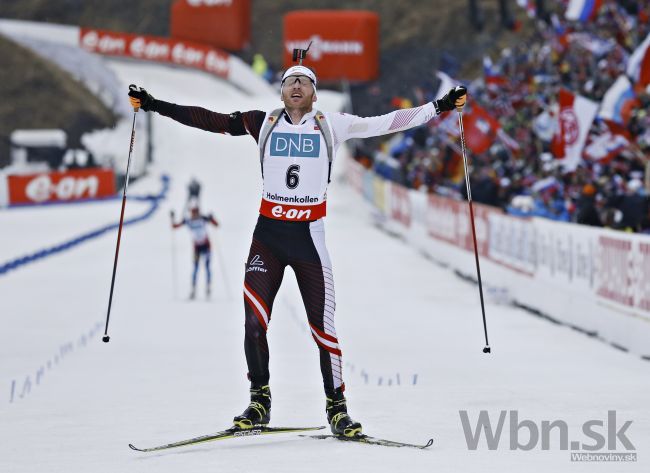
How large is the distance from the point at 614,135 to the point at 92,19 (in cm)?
7439

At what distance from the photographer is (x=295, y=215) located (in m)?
7.23

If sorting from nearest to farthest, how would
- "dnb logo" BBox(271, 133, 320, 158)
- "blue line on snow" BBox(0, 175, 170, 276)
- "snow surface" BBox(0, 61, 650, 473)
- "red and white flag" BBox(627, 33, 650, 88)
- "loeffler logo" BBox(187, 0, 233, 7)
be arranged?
"snow surface" BBox(0, 61, 650, 473) < "dnb logo" BBox(271, 133, 320, 158) < "red and white flag" BBox(627, 33, 650, 88) < "blue line on snow" BBox(0, 175, 170, 276) < "loeffler logo" BBox(187, 0, 233, 7)

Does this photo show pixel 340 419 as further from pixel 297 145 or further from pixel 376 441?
pixel 297 145

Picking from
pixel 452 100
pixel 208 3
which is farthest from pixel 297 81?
pixel 208 3

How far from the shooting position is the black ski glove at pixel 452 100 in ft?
24.1

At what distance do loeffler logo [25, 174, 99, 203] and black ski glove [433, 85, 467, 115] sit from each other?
3607 cm

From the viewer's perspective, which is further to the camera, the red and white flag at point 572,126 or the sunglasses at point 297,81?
the red and white flag at point 572,126

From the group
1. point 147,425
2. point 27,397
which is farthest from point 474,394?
point 27,397

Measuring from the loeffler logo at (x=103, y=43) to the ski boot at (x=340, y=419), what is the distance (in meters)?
67.0

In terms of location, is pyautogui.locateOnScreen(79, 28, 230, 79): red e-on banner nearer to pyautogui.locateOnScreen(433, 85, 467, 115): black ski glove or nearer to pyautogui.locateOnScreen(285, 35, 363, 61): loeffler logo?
pyautogui.locateOnScreen(285, 35, 363, 61): loeffler logo

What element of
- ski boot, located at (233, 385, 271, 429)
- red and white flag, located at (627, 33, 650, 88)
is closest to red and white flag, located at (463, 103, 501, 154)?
red and white flag, located at (627, 33, 650, 88)

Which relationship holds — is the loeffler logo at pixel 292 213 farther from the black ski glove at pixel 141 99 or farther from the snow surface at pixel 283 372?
the snow surface at pixel 283 372

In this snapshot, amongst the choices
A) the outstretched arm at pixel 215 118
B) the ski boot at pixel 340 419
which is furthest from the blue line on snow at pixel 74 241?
the ski boot at pixel 340 419

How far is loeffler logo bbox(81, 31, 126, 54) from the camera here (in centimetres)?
7175
